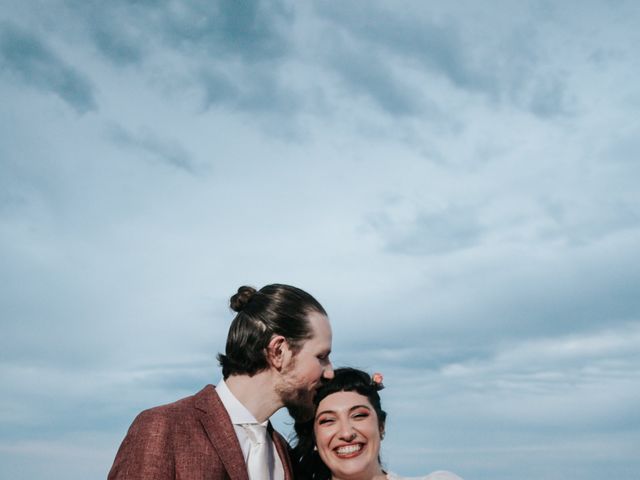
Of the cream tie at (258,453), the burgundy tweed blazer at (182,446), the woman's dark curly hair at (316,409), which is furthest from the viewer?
the woman's dark curly hair at (316,409)

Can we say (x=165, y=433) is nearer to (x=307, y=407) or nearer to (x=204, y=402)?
(x=204, y=402)

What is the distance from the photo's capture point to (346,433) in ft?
21.1

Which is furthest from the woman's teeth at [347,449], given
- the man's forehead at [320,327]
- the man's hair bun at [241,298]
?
the man's hair bun at [241,298]

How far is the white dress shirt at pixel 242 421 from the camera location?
240 inches

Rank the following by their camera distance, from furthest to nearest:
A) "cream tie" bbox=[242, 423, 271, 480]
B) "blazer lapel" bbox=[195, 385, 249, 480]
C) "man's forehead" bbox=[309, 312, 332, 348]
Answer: "man's forehead" bbox=[309, 312, 332, 348] < "cream tie" bbox=[242, 423, 271, 480] < "blazer lapel" bbox=[195, 385, 249, 480]

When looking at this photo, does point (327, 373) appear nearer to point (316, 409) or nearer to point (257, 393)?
point (316, 409)

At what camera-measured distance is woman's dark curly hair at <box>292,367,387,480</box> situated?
266 inches

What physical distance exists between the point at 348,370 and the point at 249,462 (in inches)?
53.8

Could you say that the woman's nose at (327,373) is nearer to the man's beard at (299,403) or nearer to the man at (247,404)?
the man at (247,404)

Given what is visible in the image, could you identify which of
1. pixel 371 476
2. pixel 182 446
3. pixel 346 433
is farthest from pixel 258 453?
pixel 371 476

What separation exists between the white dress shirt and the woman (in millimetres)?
440

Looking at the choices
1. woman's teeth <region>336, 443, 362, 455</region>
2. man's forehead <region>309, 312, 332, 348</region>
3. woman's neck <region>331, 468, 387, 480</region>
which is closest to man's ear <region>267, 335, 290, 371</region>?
man's forehead <region>309, 312, 332, 348</region>

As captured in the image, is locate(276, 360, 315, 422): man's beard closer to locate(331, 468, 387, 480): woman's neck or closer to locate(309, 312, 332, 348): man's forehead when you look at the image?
locate(309, 312, 332, 348): man's forehead

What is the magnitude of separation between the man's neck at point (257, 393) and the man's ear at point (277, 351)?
10 centimetres
